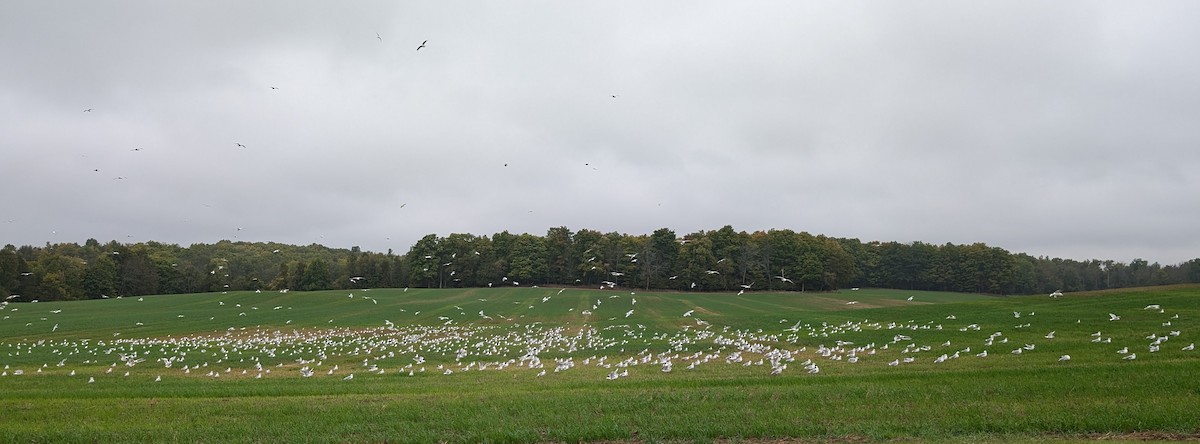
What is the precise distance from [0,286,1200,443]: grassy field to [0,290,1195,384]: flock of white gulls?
179 millimetres

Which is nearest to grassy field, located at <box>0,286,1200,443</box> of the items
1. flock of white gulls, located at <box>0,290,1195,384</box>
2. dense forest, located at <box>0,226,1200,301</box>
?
flock of white gulls, located at <box>0,290,1195,384</box>

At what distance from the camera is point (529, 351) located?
31234 millimetres

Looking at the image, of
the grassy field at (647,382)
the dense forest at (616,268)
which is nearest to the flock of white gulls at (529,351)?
the grassy field at (647,382)

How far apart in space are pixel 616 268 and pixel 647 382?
10049 centimetres

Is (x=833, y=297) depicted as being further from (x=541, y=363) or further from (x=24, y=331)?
(x=24, y=331)

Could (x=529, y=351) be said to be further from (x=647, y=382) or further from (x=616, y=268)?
(x=616, y=268)

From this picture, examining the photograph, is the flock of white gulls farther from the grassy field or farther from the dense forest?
the dense forest

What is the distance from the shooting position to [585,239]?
123 metres

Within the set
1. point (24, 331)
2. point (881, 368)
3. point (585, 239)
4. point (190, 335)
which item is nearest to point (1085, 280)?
point (585, 239)

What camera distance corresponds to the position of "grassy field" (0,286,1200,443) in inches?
483

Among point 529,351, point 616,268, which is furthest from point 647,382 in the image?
point 616,268

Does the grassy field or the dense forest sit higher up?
the dense forest

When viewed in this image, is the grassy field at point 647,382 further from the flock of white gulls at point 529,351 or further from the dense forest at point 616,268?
the dense forest at point 616,268

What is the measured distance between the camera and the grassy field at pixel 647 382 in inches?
483
